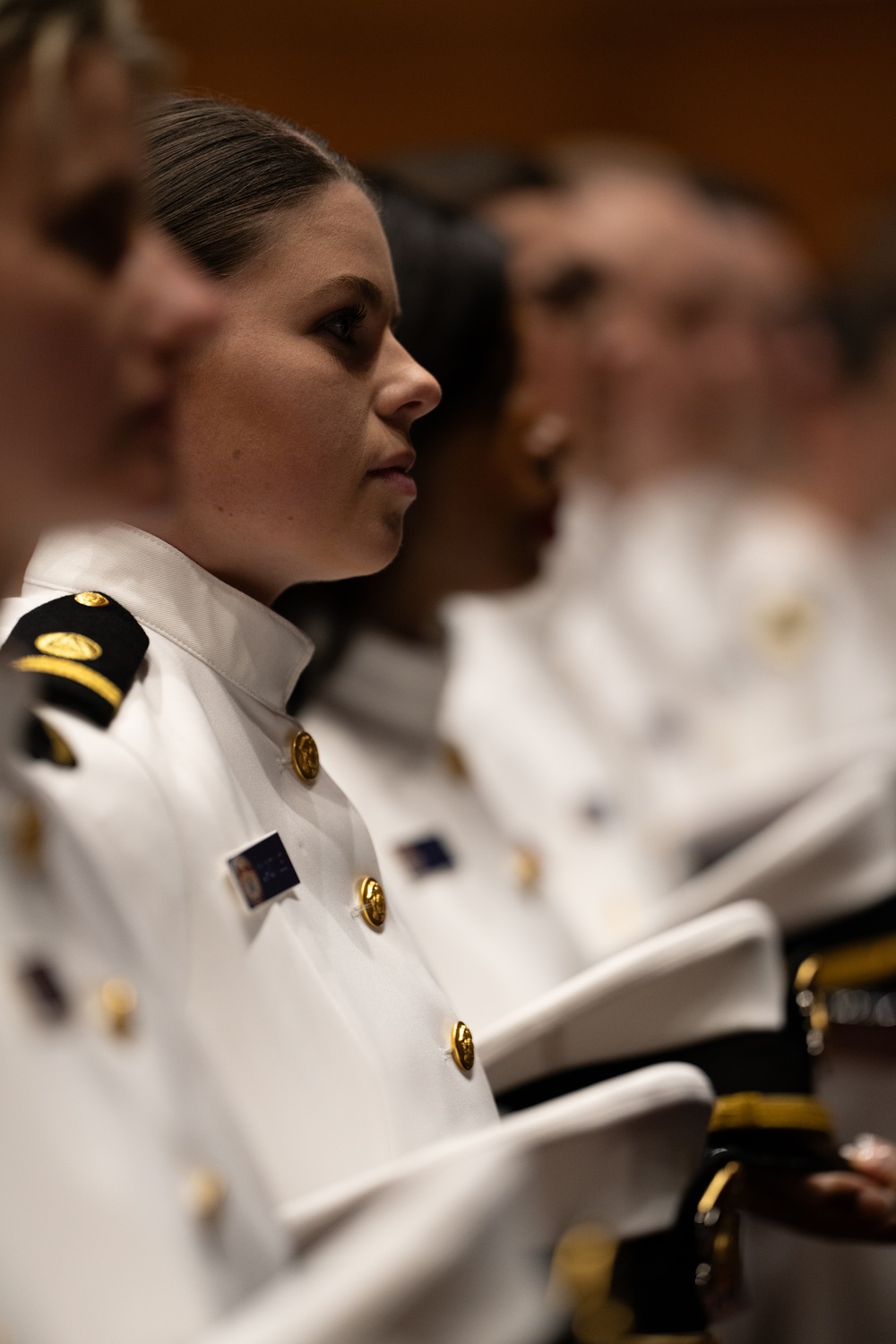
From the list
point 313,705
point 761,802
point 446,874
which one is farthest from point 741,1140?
point 761,802

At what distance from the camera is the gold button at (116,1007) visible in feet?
1.22

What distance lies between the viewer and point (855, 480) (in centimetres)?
230

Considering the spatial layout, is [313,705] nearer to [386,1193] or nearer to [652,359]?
Result: [386,1193]

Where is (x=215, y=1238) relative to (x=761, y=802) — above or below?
above

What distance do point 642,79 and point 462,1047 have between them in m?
2.93

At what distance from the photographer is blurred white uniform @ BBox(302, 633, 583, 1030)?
767 millimetres

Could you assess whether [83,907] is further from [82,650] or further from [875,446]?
[875,446]

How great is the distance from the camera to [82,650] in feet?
1.52

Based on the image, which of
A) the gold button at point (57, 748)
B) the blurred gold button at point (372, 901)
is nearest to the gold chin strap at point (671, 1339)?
the blurred gold button at point (372, 901)

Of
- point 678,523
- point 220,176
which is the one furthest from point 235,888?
point 678,523

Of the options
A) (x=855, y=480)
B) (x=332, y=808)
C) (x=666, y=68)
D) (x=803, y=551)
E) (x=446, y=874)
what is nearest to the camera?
(x=332, y=808)

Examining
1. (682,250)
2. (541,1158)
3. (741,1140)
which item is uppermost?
(682,250)

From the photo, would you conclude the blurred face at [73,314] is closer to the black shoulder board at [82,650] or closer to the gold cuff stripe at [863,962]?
the black shoulder board at [82,650]

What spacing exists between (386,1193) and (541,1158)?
5 centimetres
